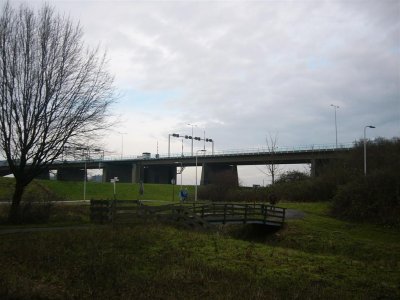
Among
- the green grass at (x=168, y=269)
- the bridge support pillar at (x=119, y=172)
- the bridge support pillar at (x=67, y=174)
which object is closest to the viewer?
the green grass at (x=168, y=269)

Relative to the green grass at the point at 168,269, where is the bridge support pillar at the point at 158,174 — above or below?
above

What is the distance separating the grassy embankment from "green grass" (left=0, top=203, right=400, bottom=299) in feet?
0.08

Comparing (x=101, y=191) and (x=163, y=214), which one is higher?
(x=101, y=191)

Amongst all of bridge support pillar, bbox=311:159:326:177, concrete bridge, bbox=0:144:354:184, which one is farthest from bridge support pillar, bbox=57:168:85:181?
bridge support pillar, bbox=311:159:326:177

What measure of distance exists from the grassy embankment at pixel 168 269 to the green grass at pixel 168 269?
0.02m

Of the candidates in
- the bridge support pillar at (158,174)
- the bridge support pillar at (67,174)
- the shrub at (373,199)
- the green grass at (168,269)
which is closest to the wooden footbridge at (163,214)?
the green grass at (168,269)

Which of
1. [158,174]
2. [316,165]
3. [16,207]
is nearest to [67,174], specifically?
[16,207]

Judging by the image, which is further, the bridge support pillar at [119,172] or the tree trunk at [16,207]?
the bridge support pillar at [119,172]

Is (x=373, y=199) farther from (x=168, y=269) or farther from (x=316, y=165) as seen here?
(x=316, y=165)

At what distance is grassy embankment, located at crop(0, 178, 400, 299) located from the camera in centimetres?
982

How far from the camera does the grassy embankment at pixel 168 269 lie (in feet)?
32.2

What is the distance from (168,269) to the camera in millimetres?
13047

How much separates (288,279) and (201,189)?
57356 millimetres

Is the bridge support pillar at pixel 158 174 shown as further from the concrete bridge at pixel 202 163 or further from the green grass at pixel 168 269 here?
the green grass at pixel 168 269
